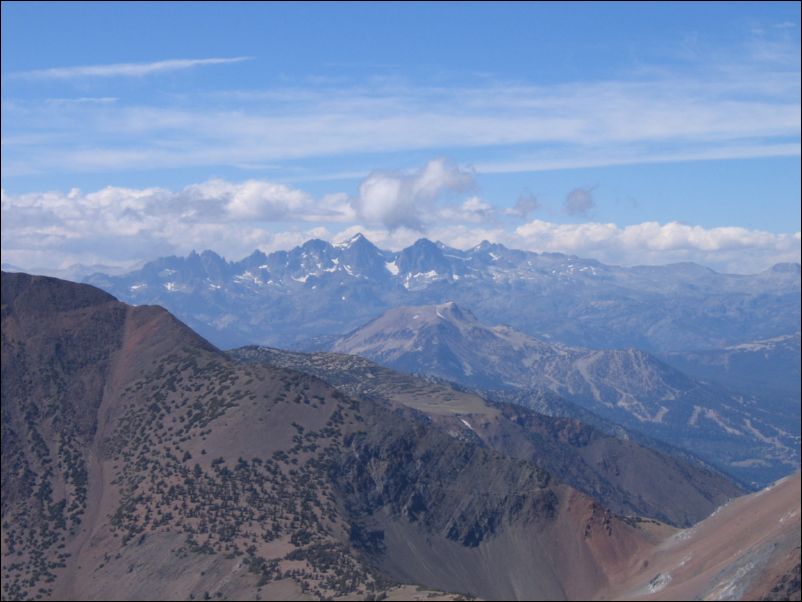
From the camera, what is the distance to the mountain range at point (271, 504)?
12650cm

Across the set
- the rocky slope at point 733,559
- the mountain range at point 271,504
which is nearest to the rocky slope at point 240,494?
the mountain range at point 271,504

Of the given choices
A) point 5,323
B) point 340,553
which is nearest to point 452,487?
point 340,553

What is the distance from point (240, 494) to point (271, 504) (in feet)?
18.0

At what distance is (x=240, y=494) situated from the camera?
147 meters

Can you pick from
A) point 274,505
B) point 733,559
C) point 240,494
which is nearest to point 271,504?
point 274,505

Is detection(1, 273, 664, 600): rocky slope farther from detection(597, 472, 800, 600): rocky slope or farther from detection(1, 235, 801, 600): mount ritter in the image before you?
detection(597, 472, 800, 600): rocky slope

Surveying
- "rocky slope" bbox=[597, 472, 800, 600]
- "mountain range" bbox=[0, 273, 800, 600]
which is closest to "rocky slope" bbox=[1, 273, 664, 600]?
"mountain range" bbox=[0, 273, 800, 600]

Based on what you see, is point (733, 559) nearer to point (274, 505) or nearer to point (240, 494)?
point (274, 505)

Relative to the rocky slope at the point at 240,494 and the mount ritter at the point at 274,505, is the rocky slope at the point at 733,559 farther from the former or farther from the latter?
the rocky slope at the point at 240,494

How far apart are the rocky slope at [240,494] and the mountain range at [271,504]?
317 mm

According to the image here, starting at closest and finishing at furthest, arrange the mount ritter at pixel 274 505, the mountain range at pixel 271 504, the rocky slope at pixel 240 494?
the mount ritter at pixel 274 505 < the mountain range at pixel 271 504 < the rocky slope at pixel 240 494

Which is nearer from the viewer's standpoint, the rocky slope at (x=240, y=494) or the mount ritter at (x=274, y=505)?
the mount ritter at (x=274, y=505)

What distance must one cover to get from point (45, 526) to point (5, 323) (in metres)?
55.2

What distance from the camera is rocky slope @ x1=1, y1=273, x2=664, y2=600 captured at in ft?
442
